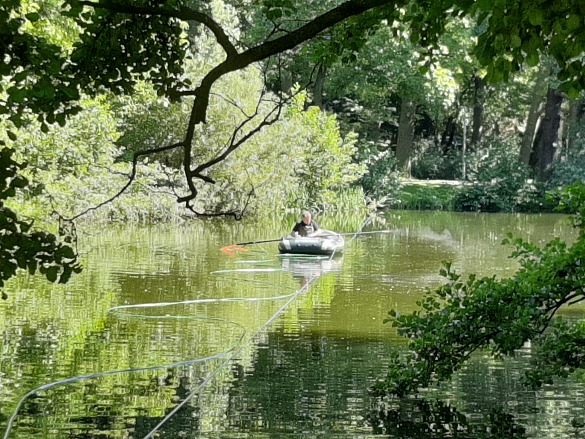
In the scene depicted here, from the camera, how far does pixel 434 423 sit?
25.8ft

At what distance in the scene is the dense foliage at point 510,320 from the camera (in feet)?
24.4

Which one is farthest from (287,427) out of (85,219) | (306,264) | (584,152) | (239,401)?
(584,152)

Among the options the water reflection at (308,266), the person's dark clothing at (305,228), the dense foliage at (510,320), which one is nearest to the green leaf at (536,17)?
the dense foliage at (510,320)

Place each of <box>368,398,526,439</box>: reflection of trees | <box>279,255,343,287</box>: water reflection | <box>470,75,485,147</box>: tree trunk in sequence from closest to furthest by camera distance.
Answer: <box>368,398,526,439</box>: reflection of trees < <box>279,255,343,287</box>: water reflection < <box>470,75,485,147</box>: tree trunk

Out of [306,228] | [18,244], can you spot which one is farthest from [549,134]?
[18,244]

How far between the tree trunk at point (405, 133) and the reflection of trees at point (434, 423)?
34340mm

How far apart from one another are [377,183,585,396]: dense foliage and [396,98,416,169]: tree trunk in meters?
34.5

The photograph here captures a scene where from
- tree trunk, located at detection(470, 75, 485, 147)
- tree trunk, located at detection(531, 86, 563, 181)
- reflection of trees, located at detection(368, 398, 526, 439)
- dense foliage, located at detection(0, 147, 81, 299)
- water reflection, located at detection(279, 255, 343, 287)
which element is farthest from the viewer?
tree trunk, located at detection(470, 75, 485, 147)

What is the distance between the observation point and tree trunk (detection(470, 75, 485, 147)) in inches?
1699

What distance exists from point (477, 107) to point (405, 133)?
465cm

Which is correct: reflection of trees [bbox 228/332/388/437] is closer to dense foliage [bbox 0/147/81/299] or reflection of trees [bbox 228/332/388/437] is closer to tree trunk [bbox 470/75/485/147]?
dense foliage [bbox 0/147/81/299]

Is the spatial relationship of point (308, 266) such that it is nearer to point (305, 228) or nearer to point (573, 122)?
point (305, 228)

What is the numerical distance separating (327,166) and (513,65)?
93.2 ft

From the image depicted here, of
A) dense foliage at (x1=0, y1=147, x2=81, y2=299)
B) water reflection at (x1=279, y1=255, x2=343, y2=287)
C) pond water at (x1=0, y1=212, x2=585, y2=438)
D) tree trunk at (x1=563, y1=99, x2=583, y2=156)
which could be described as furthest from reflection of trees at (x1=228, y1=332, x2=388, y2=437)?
tree trunk at (x1=563, y1=99, x2=583, y2=156)
